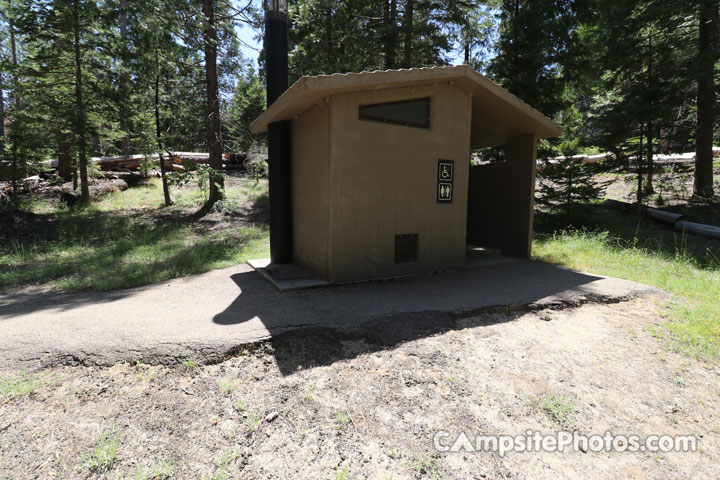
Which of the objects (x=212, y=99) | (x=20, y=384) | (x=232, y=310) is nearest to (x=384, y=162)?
(x=232, y=310)

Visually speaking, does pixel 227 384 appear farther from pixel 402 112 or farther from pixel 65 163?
pixel 65 163

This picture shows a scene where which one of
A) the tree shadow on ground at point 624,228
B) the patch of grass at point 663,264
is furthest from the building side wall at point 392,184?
the tree shadow on ground at point 624,228

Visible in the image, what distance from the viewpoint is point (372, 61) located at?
11.4 metres

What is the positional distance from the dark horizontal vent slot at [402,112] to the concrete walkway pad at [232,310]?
7.57 ft

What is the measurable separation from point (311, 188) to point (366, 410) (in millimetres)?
3556

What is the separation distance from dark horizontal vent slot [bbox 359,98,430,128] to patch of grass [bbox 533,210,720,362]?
377 cm

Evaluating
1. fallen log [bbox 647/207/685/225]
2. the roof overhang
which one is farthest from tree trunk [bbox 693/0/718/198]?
the roof overhang

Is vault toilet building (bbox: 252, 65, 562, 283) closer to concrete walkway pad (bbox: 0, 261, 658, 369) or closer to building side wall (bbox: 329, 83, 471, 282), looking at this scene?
building side wall (bbox: 329, 83, 471, 282)

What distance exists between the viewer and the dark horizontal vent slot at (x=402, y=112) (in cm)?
472

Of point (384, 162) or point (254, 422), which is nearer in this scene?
point (254, 422)

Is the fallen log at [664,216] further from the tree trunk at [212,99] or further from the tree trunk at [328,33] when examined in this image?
the tree trunk at [212,99]

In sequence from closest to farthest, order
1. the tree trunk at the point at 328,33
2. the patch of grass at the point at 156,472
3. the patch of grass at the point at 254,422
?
the patch of grass at the point at 156,472 < the patch of grass at the point at 254,422 < the tree trunk at the point at 328,33

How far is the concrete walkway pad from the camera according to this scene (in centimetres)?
296

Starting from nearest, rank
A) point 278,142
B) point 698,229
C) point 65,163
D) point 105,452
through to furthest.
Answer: point 105,452 → point 278,142 → point 698,229 → point 65,163
